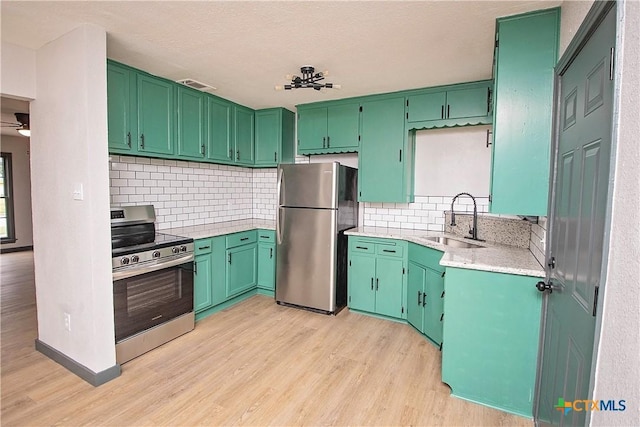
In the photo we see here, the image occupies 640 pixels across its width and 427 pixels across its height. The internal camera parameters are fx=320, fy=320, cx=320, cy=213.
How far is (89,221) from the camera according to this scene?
2.11 metres

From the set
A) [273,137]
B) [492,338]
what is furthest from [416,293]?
[273,137]

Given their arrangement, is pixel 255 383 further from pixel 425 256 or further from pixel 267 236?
pixel 267 236

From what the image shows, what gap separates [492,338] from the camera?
1.97 m

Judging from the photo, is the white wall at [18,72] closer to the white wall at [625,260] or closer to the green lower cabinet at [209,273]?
the green lower cabinet at [209,273]

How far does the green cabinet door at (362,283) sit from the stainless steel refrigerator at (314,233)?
5.5 inches

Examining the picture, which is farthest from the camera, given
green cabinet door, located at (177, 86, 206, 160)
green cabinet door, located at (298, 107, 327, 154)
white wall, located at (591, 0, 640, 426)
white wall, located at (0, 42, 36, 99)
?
green cabinet door, located at (298, 107, 327, 154)

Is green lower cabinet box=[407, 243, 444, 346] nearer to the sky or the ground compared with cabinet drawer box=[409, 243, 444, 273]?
nearer to the ground

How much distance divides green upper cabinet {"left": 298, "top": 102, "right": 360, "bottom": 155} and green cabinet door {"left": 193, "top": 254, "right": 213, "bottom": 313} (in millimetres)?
1771

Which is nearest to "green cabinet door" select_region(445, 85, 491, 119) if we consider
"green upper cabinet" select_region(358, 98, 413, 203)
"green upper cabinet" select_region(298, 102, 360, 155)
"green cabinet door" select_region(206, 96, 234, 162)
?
"green upper cabinet" select_region(358, 98, 413, 203)

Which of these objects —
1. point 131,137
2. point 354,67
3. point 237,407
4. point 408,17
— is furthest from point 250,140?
point 237,407

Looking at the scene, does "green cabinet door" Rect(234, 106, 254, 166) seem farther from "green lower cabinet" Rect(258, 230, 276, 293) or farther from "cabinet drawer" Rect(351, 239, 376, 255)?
"cabinet drawer" Rect(351, 239, 376, 255)

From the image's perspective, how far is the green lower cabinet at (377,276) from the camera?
10.6 ft

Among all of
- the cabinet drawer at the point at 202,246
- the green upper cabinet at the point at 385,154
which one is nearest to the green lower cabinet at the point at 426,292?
the green upper cabinet at the point at 385,154

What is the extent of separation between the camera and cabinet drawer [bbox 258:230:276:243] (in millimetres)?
3924
